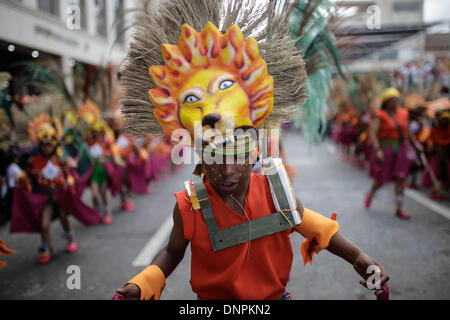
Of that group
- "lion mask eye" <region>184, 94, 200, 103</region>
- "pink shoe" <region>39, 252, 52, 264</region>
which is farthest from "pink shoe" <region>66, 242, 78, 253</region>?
"lion mask eye" <region>184, 94, 200, 103</region>

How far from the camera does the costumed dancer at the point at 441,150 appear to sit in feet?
22.7

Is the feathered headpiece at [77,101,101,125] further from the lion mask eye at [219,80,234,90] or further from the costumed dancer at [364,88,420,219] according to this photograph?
the lion mask eye at [219,80,234,90]

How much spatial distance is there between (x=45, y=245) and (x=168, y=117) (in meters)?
3.88

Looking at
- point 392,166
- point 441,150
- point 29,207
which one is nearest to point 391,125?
point 392,166

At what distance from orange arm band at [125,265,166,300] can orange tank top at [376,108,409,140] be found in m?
5.24

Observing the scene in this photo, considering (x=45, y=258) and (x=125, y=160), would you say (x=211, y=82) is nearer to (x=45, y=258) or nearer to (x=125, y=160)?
(x=45, y=258)

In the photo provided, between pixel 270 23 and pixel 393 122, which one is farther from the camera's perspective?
pixel 393 122

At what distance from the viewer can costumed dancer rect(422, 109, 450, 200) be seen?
6934 mm

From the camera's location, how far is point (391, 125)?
19.6ft

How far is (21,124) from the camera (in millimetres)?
5441

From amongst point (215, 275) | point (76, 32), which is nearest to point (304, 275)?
point (215, 275)

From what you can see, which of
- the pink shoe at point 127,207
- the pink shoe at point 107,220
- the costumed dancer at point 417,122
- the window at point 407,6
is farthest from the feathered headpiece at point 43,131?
the window at point 407,6
